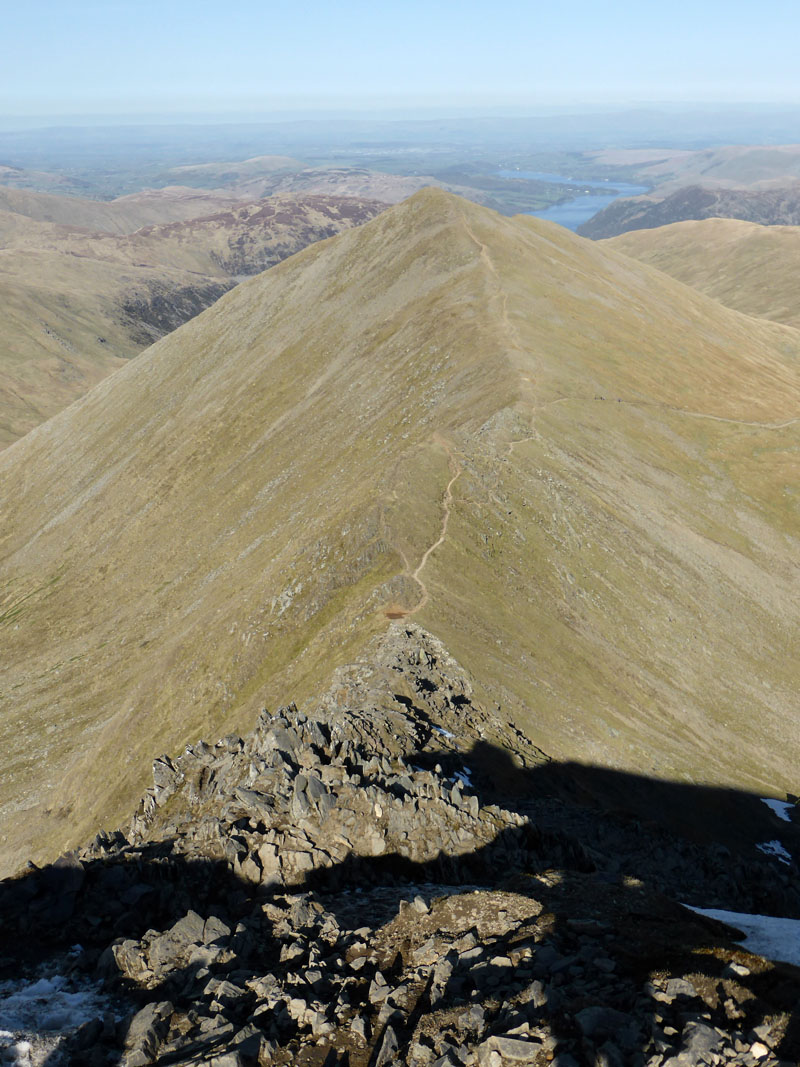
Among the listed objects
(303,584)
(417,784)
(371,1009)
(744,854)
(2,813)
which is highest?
(371,1009)

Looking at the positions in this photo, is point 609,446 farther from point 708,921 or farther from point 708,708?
point 708,921

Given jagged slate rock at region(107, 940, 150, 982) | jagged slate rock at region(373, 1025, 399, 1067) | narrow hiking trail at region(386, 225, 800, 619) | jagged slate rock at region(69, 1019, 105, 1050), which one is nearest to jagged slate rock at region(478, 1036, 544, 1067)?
jagged slate rock at region(373, 1025, 399, 1067)

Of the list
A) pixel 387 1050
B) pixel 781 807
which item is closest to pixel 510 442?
pixel 781 807

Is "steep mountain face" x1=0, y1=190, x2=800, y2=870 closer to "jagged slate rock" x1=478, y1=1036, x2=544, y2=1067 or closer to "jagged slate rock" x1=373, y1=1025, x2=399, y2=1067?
"jagged slate rock" x1=373, y1=1025, x2=399, y2=1067

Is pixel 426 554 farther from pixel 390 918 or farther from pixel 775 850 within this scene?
pixel 390 918

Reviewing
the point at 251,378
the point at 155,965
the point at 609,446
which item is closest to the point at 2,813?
the point at 155,965
